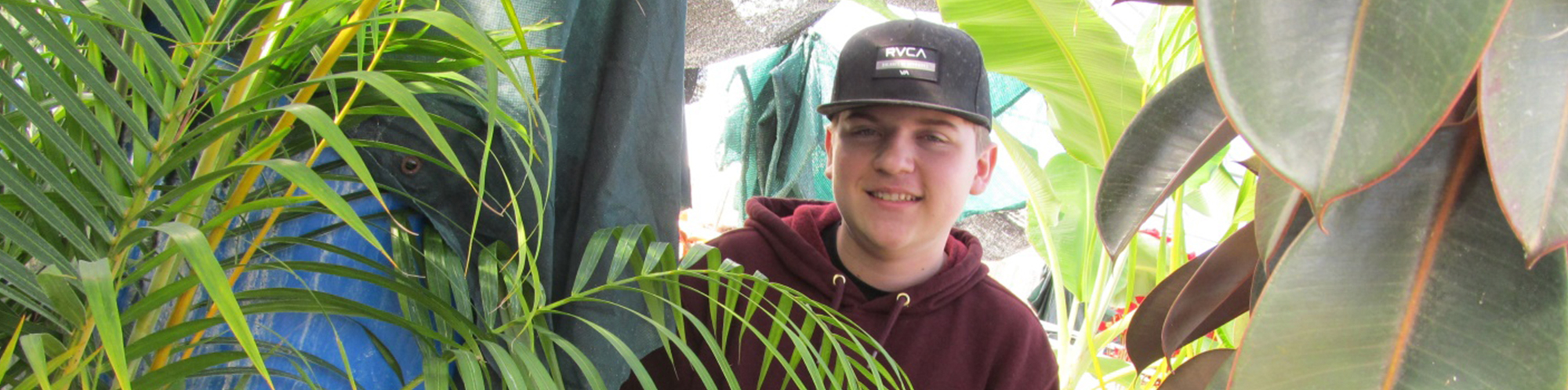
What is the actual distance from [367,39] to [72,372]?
0.35 metres

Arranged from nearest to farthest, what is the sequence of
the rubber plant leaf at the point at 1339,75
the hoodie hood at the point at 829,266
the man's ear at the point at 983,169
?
the rubber plant leaf at the point at 1339,75, the hoodie hood at the point at 829,266, the man's ear at the point at 983,169

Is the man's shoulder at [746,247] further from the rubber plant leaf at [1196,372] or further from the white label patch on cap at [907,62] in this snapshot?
the rubber plant leaf at [1196,372]

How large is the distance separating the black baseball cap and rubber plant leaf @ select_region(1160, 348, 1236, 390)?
0.82m

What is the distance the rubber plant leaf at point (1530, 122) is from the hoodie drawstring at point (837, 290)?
1177mm

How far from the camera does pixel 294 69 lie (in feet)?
2.57

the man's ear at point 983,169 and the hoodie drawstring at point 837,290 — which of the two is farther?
the man's ear at point 983,169

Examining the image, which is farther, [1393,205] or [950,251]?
[950,251]

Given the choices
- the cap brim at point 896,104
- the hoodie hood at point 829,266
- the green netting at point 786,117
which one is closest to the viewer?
the cap brim at point 896,104

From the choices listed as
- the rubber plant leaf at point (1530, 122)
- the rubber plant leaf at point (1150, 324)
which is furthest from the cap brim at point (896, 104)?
the rubber plant leaf at point (1530, 122)

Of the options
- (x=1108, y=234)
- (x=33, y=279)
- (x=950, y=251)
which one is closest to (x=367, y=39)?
(x=33, y=279)

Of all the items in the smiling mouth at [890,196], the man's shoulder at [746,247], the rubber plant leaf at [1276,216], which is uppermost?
the smiling mouth at [890,196]

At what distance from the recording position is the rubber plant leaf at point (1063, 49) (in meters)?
1.94

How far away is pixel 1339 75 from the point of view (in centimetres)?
46

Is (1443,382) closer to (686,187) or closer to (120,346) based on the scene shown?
(120,346)
